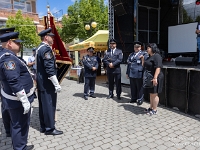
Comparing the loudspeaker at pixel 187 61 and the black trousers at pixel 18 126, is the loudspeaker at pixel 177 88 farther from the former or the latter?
the black trousers at pixel 18 126

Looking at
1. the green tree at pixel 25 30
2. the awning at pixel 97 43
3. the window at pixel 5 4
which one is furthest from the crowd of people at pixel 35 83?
the window at pixel 5 4

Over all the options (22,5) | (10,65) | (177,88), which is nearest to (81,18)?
(22,5)

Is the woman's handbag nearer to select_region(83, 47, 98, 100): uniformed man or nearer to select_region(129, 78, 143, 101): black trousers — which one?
select_region(129, 78, 143, 101): black trousers

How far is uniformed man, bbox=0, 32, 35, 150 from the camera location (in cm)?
229

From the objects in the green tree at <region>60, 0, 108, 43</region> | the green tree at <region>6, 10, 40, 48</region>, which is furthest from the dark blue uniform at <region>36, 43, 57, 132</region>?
the green tree at <region>6, 10, 40, 48</region>

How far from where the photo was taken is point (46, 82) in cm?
319

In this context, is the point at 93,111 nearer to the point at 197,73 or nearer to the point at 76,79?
the point at 197,73

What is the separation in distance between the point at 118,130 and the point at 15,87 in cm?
208

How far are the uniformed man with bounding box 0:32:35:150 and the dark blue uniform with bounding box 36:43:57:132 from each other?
1.76 feet

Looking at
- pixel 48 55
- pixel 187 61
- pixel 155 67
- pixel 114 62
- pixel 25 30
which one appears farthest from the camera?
pixel 25 30

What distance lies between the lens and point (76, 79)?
34.6 ft

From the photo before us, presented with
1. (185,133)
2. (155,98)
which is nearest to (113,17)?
(155,98)

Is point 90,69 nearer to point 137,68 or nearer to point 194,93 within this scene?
point 137,68

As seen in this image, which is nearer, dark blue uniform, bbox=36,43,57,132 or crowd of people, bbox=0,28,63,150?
crowd of people, bbox=0,28,63,150
